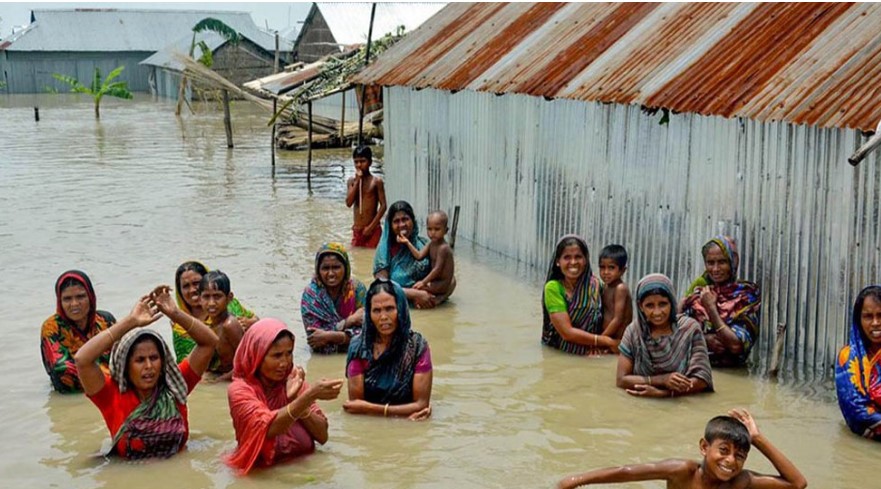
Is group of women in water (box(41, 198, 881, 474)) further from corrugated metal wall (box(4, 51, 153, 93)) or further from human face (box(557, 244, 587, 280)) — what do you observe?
corrugated metal wall (box(4, 51, 153, 93))

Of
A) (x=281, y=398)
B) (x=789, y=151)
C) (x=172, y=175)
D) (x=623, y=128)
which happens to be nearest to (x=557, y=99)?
(x=623, y=128)

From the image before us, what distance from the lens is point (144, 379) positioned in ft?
20.6

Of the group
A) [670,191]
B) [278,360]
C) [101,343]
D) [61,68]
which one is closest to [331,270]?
[278,360]

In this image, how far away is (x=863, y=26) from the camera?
8523 millimetres

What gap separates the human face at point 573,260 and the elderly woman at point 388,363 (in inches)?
73.5

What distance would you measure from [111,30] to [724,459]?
5811cm

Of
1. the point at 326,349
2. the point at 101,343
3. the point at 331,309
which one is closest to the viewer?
the point at 101,343

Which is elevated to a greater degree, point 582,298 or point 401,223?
point 401,223

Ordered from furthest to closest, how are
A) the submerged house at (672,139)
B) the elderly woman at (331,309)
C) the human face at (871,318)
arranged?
the elderly woman at (331,309) → the submerged house at (672,139) → the human face at (871,318)

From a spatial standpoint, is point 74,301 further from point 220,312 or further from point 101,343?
point 101,343

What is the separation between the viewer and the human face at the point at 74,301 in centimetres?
788

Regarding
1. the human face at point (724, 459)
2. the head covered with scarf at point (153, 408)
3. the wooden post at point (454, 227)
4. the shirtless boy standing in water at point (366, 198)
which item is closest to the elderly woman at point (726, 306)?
the human face at point (724, 459)

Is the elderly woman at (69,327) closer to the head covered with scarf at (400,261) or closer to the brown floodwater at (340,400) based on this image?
the brown floodwater at (340,400)

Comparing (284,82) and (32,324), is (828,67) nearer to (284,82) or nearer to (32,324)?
(32,324)
